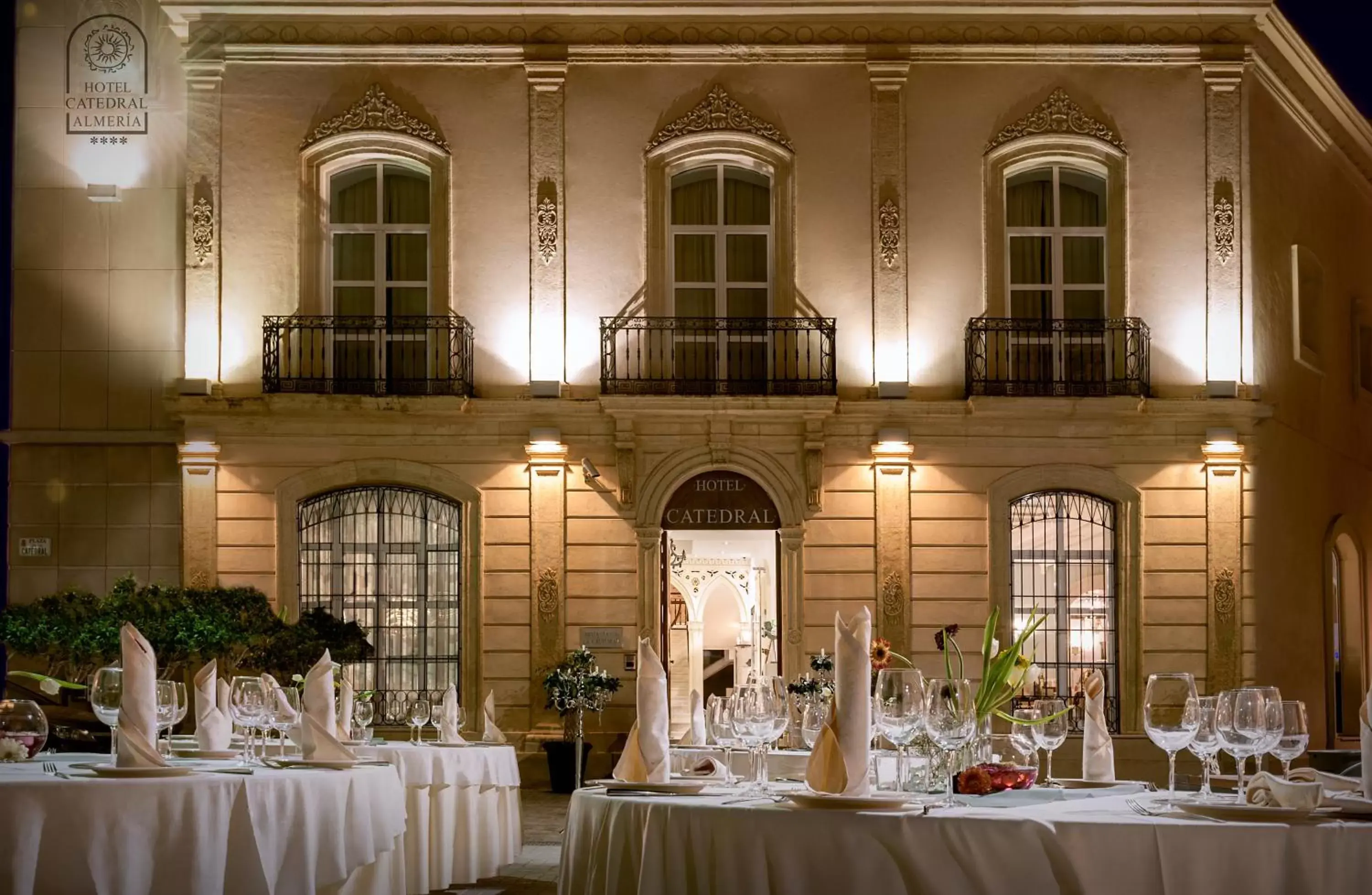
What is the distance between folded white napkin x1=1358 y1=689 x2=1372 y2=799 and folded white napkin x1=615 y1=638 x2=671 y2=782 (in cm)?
186

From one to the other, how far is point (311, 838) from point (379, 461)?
1270 cm

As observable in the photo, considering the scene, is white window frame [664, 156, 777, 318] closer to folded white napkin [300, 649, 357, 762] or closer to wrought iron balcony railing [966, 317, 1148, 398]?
wrought iron balcony railing [966, 317, 1148, 398]

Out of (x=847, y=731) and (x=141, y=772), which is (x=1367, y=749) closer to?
(x=847, y=731)

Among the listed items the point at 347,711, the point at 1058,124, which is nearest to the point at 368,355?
the point at 1058,124

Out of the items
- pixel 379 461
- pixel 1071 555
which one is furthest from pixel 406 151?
pixel 1071 555

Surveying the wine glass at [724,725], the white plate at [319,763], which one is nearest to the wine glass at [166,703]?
the white plate at [319,763]

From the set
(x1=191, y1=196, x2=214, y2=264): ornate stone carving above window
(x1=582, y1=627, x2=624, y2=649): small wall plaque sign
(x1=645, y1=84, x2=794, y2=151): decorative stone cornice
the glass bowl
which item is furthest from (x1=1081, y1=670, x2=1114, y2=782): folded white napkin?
(x1=191, y1=196, x2=214, y2=264): ornate stone carving above window

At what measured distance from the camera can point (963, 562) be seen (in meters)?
18.4

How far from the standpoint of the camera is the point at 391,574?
18.6 m

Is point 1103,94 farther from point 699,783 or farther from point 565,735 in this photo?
point 699,783

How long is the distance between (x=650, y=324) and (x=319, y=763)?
1236 cm

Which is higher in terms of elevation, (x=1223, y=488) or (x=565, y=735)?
(x=1223, y=488)

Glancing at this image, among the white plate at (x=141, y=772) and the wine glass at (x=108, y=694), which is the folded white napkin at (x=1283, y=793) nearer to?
Answer: the white plate at (x=141, y=772)

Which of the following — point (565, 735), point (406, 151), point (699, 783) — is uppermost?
point (406, 151)
